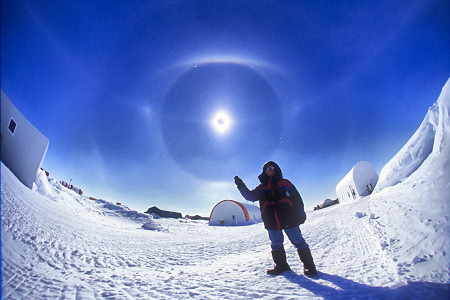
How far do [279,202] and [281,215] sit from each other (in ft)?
0.65

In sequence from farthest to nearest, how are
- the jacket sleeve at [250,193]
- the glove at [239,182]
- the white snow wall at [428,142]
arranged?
the white snow wall at [428,142]
the glove at [239,182]
the jacket sleeve at [250,193]

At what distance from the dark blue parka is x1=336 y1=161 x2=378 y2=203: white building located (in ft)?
68.5

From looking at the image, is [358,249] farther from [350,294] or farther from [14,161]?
[14,161]

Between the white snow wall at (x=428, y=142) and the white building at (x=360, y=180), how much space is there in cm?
1237

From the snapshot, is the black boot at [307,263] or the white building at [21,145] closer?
the black boot at [307,263]

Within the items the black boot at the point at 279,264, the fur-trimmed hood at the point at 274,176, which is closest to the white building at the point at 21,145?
the fur-trimmed hood at the point at 274,176

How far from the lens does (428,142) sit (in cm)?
627

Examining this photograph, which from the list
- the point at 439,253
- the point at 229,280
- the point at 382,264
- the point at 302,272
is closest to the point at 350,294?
the point at 302,272

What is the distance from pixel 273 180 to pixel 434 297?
2.12m

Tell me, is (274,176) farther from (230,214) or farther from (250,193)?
(230,214)

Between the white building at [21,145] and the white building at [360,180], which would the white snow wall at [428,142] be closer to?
the white building at [360,180]

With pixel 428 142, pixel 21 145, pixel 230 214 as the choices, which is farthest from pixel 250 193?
pixel 230 214

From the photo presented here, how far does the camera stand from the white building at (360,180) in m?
19.8

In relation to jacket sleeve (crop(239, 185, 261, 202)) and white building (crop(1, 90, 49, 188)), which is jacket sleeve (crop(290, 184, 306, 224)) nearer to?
jacket sleeve (crop(239, 185, 261, 202))
